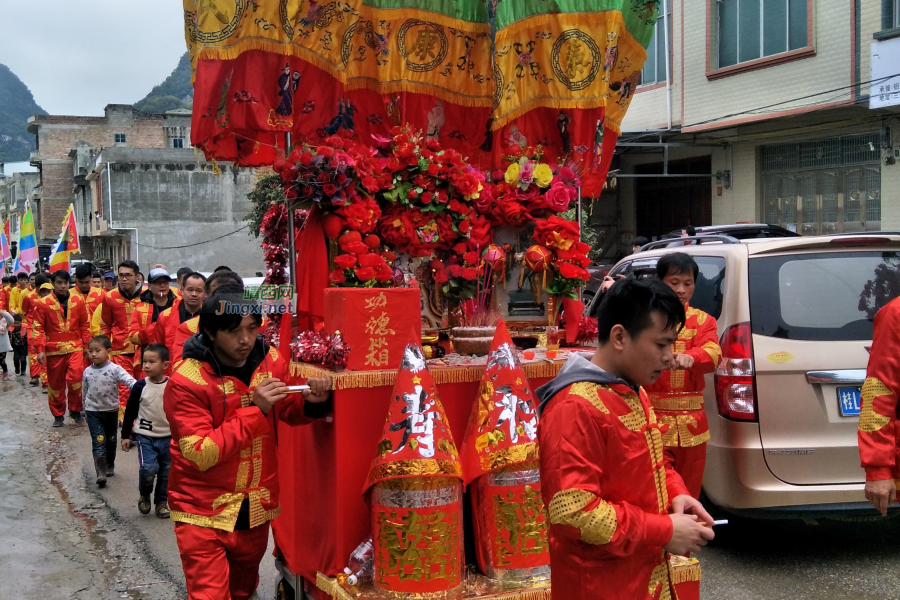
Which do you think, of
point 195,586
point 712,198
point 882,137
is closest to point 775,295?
point 195,586

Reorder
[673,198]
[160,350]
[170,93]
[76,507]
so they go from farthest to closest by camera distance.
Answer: [170,93] → [673,198] → [76,507] → [160,350]

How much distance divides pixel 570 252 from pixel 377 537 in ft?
6.93

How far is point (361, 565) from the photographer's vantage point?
394 cm

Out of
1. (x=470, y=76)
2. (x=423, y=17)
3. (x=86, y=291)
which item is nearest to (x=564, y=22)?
(x=470, y=76)

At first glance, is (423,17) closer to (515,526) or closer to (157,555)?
(515,526)

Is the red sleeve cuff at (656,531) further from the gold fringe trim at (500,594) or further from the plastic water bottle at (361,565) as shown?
the plastic water bottle at (361,565)

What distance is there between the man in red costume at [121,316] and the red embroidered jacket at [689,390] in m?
7.22

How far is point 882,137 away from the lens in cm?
1403

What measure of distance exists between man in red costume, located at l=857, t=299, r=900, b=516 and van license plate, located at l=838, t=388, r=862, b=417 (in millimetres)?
1485

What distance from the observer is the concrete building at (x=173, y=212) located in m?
34.4

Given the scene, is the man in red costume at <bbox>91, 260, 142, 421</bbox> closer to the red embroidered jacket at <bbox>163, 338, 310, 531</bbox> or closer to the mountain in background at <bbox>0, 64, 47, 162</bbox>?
the red embroidered jacket at <bbox>163, 338, 310, 531</bbox>

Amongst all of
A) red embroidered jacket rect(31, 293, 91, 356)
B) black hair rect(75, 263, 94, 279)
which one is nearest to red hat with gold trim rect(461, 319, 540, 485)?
red embroidered jacket rect(31, 293, 91, 356)

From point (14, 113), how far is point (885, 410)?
596 ft

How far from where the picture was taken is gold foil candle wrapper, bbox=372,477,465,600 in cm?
372
